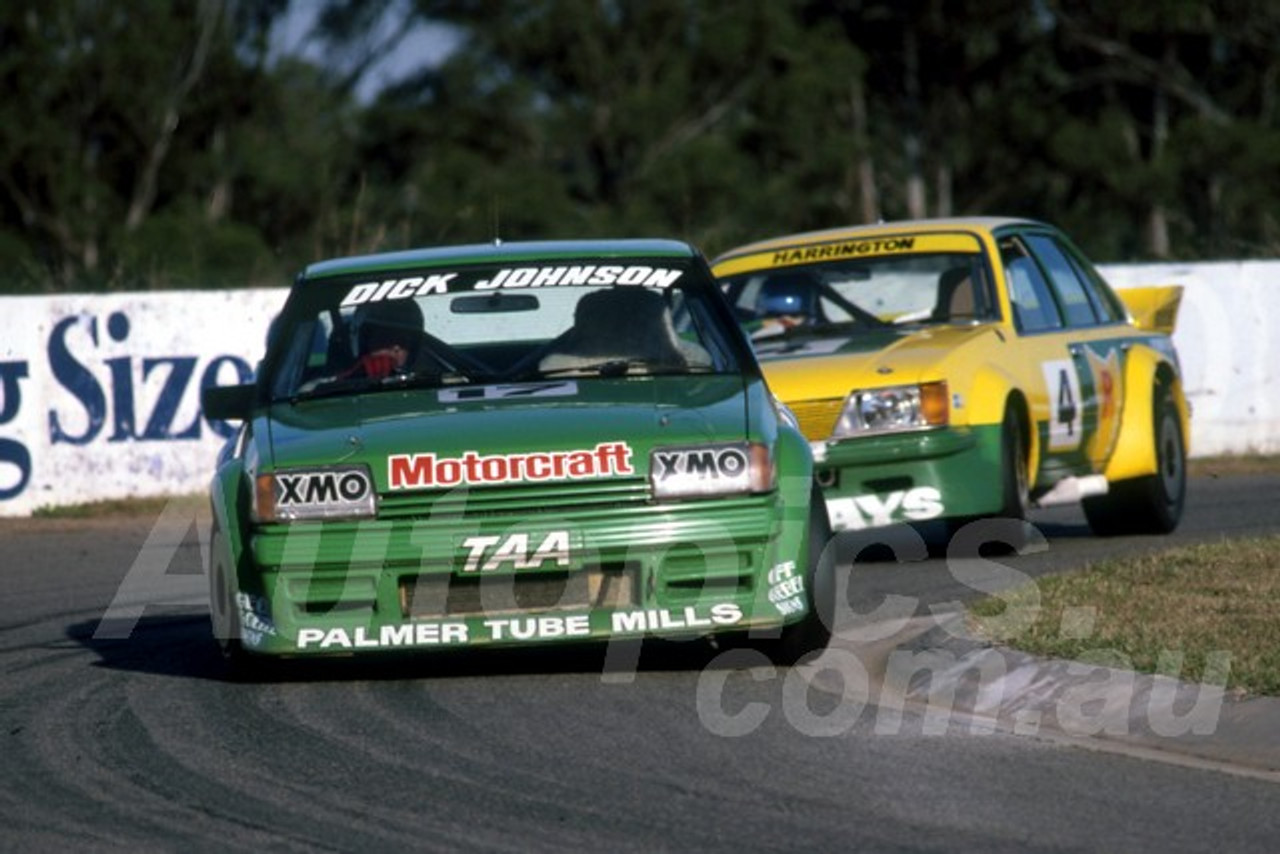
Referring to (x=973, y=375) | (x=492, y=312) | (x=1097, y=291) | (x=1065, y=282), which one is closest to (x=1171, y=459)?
(x=1097, y=291)

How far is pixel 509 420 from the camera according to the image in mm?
7844

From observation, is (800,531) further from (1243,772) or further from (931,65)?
(931,65)

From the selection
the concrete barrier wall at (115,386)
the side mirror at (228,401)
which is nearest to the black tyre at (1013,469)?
the side mirror at (228,401)

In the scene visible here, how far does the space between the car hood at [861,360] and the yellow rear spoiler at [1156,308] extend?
200 centimetres

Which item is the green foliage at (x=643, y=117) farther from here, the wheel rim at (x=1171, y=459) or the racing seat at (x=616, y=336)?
the racing seat at (x=616, y=336)

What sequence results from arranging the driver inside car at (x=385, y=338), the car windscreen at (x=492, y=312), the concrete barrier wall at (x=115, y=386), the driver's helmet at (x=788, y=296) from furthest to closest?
the concrete barrier wall at (x=115, y=386) < the driver's helmet at (x=788, y=296) < the driver inside car at (x=385, y=338) < the car windscreen at (x=492, y=312)

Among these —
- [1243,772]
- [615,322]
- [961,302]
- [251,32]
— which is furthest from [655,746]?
[251,32]

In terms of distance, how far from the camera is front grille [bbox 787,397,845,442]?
34.9 feet

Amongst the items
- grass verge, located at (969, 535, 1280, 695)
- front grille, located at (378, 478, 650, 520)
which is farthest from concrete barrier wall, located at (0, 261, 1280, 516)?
front grille, located at (378, 478, 650, 520)

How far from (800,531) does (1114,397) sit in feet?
15.2

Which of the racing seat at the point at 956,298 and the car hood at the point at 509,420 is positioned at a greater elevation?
the car hood at the point at 509,420

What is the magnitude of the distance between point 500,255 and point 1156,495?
441 centimetres

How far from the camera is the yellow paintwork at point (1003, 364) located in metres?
10.7

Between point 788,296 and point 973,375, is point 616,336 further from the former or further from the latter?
point 788,296
